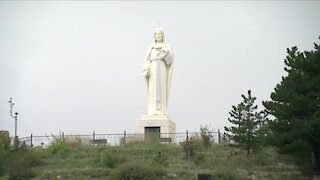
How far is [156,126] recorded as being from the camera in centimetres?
3272

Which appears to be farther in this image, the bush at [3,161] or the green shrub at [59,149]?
the green shrub at [59,149]

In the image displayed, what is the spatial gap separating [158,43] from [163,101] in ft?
10.6

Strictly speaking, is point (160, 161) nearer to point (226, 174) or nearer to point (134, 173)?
point (134, 173)

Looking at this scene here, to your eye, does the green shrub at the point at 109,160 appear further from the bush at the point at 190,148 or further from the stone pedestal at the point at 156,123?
the stone pedestal at the point at 156,123

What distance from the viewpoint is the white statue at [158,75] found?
3384 centimetres

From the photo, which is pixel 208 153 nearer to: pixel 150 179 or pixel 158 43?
pixel 150 179

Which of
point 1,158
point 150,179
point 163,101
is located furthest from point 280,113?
point 1,158

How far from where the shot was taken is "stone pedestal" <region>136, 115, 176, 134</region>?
32603 mm

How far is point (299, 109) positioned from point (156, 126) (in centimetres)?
961

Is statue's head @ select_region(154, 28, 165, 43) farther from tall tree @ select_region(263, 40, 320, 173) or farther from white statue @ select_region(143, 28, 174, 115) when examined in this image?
tall tree @ select_region(263, 40, 320, 173)

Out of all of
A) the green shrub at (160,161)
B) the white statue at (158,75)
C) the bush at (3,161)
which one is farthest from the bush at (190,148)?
the bush at (3,161)

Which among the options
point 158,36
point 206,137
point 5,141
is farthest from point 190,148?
point 5,141

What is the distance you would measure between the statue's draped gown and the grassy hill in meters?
3.16

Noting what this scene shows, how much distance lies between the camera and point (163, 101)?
33.9 m
